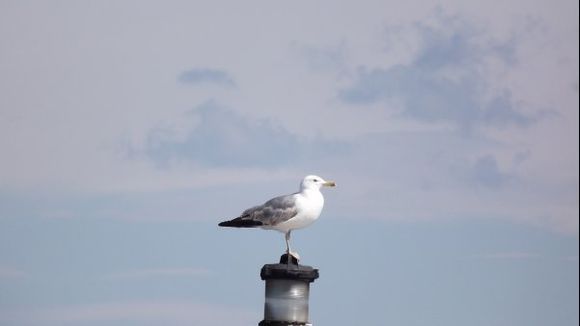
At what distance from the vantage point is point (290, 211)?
1705cm

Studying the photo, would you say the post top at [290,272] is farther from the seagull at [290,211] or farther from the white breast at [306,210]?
the white breast at [306,210]

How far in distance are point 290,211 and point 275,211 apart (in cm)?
30

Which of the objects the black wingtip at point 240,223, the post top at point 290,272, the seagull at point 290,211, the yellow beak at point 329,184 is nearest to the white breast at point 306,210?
the seagull at point 290,211

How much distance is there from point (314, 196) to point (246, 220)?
145 cm

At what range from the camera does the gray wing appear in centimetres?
1706

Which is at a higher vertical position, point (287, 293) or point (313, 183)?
point (313, 183)

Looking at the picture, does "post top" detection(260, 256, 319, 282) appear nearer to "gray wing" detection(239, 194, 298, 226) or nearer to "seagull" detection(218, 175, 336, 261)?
"seagull" detection(218, 175, 336, 261)

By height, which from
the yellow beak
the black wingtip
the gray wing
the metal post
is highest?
the yellow beak

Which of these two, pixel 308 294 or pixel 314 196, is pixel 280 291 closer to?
pixel 308 294

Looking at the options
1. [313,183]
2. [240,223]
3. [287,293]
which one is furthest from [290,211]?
[287,293]

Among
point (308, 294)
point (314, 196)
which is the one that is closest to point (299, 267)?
point (308, 294)

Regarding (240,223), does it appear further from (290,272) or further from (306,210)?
(290,272)

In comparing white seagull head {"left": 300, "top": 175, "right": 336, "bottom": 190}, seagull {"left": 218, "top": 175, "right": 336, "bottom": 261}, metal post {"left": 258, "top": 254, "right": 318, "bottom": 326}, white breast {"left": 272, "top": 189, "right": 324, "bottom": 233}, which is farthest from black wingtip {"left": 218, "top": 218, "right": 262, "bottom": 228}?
metal post {"left": 258, "top": 254, "right": 318, "bottom": 326}

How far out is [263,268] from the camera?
→ 15219 mm
